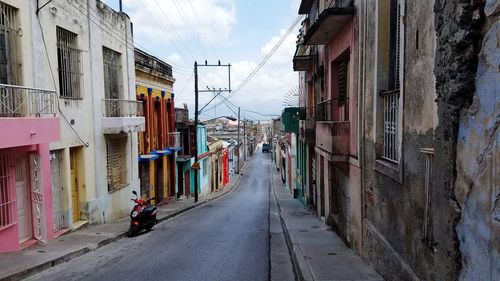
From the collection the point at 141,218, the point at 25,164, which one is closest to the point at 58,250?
the point at 25,164

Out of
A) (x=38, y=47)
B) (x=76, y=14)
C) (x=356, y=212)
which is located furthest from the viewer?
(x=76, y=14)

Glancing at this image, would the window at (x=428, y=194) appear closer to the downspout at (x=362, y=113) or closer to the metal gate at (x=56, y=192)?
the downspout at (x=362, y=113)

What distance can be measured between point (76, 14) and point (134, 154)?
20.5ft

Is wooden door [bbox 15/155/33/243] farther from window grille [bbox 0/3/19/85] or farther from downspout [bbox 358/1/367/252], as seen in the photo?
downspout [bbox 358/1/367/252]

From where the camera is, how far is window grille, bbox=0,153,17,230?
30.2 ft

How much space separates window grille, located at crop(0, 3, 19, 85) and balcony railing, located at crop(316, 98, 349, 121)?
7008mm

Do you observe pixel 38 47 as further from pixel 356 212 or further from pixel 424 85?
pixel 424 85

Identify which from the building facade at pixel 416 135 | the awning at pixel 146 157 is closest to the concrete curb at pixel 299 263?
the building facade at pixel 416 135

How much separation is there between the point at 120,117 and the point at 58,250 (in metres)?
5.79

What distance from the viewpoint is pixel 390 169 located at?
622 centimetres

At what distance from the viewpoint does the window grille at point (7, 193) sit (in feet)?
30.2

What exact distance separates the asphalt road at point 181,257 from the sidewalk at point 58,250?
6.5 inches

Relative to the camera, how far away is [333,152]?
9695 millimetres

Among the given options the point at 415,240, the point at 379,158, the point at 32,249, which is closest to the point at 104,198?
the point at 32,249
